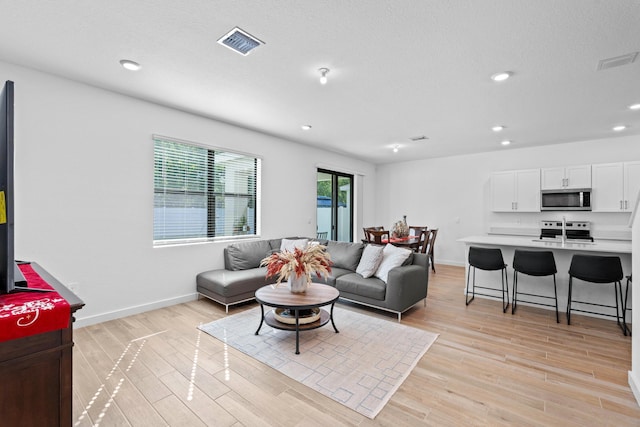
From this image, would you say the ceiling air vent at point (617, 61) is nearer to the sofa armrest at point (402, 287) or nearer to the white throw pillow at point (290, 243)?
the sofa armrest at point (402, 287)

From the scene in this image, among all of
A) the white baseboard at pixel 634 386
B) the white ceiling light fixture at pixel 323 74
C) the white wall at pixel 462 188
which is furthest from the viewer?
the white wall at pixel 462 188

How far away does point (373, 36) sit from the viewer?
7.88 feet

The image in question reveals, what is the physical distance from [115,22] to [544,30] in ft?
10.6

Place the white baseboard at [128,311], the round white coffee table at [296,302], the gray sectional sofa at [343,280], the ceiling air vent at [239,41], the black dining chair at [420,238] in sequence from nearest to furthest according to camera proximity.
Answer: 1. the ceiling air vent at [239,41]
2. the round white coffee table at [296,302]
3. the white baseboard at [128,311]
4. the gray sectional sofa at [343,280]
5. the black dining chair at [420,238]

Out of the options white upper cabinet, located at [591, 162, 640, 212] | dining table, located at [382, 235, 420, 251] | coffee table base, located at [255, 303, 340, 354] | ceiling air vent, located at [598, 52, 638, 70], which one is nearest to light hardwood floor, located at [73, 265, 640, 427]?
coffee table base, located at [255, 303, 340, 354]

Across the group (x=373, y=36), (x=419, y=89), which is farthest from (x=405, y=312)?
(x=373, y=36)

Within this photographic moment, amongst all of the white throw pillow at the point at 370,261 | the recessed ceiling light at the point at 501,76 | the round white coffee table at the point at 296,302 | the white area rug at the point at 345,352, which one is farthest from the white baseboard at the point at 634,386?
the recessed ceiling light at the point at 501,76

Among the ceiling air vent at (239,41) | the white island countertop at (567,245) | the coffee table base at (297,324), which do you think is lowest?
the coffee table base at (297,324)

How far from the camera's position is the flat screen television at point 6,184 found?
0.99 meters

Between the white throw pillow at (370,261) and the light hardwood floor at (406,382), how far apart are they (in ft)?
2.59

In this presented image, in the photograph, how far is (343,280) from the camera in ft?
13.1

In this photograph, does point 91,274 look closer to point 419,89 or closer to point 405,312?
point 405,312

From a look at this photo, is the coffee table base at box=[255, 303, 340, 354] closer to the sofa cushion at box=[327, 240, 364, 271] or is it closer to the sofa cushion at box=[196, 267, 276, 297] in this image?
the sofa cushion at box=[196, 267, 276, 297]

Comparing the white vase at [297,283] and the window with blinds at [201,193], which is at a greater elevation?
the window with blinds at [201,193]
